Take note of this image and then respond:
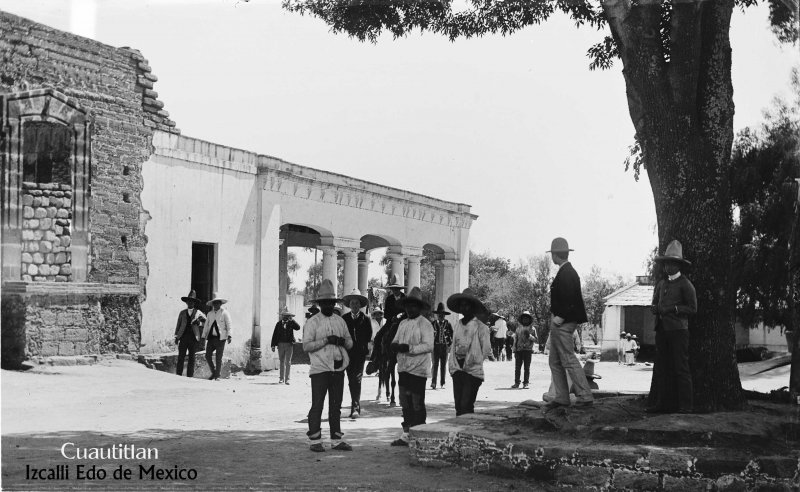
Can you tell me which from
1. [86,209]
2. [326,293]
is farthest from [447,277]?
[326,293]

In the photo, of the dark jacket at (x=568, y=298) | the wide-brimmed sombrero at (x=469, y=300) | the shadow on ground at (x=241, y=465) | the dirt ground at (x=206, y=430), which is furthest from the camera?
the wide-brimmed sombrero at (x=469, y=300)

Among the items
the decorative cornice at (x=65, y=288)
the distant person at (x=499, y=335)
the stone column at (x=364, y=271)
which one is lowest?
the distant person at (x=499, y=335)

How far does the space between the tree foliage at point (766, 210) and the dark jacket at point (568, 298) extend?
1853cm

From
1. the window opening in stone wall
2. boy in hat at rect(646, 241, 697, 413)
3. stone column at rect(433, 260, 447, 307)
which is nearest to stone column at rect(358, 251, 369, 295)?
stone column at rect(433, 260, 447, 307)

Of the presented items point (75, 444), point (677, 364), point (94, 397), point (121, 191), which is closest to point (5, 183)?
point (121, 191)

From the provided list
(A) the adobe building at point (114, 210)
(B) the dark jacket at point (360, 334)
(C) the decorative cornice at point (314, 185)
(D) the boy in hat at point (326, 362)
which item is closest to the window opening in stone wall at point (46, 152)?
(A) the adobe building at point (114, 210)

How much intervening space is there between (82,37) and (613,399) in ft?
40.2

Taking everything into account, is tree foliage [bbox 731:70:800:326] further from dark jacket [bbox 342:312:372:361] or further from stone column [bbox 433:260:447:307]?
dark jacket [bbox 342:312:372:361]

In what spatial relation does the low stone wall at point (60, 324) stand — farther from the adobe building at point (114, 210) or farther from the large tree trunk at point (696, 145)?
the large tree trunk at point (696, 145)

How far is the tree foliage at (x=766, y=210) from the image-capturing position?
25.7 m

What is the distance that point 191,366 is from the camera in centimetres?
1762

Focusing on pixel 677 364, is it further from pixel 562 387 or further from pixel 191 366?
pixel 191 366

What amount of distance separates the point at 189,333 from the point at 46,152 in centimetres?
429

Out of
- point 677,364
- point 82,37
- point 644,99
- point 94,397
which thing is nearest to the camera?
point 677,364
